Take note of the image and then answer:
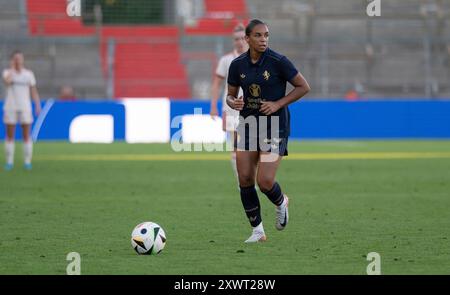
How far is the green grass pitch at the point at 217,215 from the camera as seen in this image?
9000mm

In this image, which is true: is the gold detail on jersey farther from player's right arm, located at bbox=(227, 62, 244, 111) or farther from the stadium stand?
the stadium stand

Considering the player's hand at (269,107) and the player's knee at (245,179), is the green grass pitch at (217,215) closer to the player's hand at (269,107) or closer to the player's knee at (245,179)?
the player's knee at (245,179)

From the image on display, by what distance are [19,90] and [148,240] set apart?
38.6ft

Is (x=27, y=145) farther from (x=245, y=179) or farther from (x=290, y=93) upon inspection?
(x=290, y=93)

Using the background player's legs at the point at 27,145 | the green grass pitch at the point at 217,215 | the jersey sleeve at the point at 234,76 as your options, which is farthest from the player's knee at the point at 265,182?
the background player's legs at the point at 27,145

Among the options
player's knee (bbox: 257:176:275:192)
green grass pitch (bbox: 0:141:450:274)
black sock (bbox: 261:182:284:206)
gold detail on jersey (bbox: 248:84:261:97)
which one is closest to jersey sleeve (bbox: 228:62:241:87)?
gold detail on jersey (bbox: 248:84:261:97)

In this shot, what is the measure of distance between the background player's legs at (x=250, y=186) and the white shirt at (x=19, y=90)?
10.9m

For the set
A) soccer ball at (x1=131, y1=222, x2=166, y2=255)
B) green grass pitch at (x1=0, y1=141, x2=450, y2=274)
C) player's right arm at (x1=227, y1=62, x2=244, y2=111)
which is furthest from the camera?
player's right arm at (x1=227, y1=62, x2=244, y2=111)

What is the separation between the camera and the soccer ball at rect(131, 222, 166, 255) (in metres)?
9.41

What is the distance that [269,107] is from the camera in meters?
9.92

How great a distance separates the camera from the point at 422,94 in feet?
109

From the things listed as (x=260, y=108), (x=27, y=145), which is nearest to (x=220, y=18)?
(x=27, y=145)
